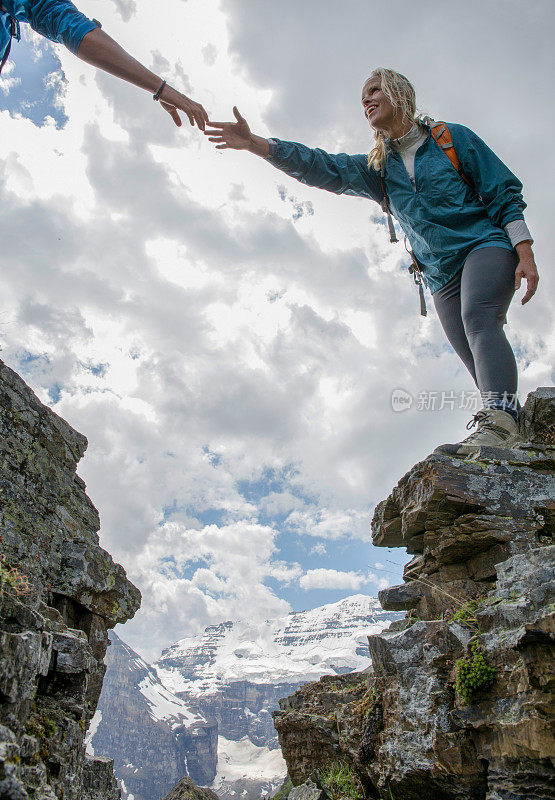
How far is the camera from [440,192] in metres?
6.39

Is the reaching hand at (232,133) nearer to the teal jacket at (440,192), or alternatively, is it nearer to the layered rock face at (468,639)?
the teal jacket at (440,192)

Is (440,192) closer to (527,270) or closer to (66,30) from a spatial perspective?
(527,270)

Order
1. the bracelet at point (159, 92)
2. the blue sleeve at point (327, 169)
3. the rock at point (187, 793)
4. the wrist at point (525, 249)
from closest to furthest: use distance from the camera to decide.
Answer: the bracelet at point (159, 92), the wrist at point (525, 249), the blue sleeve at point (327, 169), the rock at point (187, 793)

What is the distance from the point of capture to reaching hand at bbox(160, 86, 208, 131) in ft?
18.2

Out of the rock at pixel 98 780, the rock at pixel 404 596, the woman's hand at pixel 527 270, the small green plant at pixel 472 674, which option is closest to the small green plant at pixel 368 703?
the rock at pixel 404 596

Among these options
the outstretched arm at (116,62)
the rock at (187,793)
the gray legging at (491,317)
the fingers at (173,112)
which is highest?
the fingers at (173,112)

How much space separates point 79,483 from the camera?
8555 mm

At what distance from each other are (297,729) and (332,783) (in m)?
5.37

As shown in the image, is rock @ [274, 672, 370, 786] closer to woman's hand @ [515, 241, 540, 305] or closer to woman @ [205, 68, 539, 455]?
woman @ [205, 68, 539, 455]

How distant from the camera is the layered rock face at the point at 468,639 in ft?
12.1

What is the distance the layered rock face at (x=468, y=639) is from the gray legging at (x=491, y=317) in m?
0.83

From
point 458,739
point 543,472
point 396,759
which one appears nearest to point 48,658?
point 396,759

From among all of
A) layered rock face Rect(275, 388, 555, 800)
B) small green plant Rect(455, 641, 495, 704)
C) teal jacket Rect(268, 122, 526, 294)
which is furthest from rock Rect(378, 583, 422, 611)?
teal jacket Rect(268, 122, 526, 294)

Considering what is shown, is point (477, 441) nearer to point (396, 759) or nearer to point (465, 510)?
point (465, 510)
